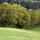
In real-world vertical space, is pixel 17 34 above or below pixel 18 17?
below

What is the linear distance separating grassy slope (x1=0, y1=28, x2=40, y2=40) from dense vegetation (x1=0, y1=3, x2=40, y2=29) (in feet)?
0.23

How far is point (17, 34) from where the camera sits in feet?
3.45

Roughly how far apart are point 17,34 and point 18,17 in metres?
0.16

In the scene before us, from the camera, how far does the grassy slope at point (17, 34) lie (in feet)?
3.40

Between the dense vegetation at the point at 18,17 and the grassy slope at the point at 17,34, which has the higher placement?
the dense vegetation at the point at 18,17

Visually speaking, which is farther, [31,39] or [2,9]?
Result: [2,9]

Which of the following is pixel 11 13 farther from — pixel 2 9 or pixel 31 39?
pixel 31 39

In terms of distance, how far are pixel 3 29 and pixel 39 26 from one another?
315 mm

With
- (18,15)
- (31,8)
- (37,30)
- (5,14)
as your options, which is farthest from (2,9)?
(37,30)

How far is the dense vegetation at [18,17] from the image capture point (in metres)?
1.12

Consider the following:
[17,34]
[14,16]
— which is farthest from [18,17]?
[17,34]

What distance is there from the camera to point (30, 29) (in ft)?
3.67

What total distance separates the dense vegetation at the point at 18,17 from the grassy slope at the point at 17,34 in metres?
0.07

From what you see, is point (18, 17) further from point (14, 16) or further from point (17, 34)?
point (17, 34)
